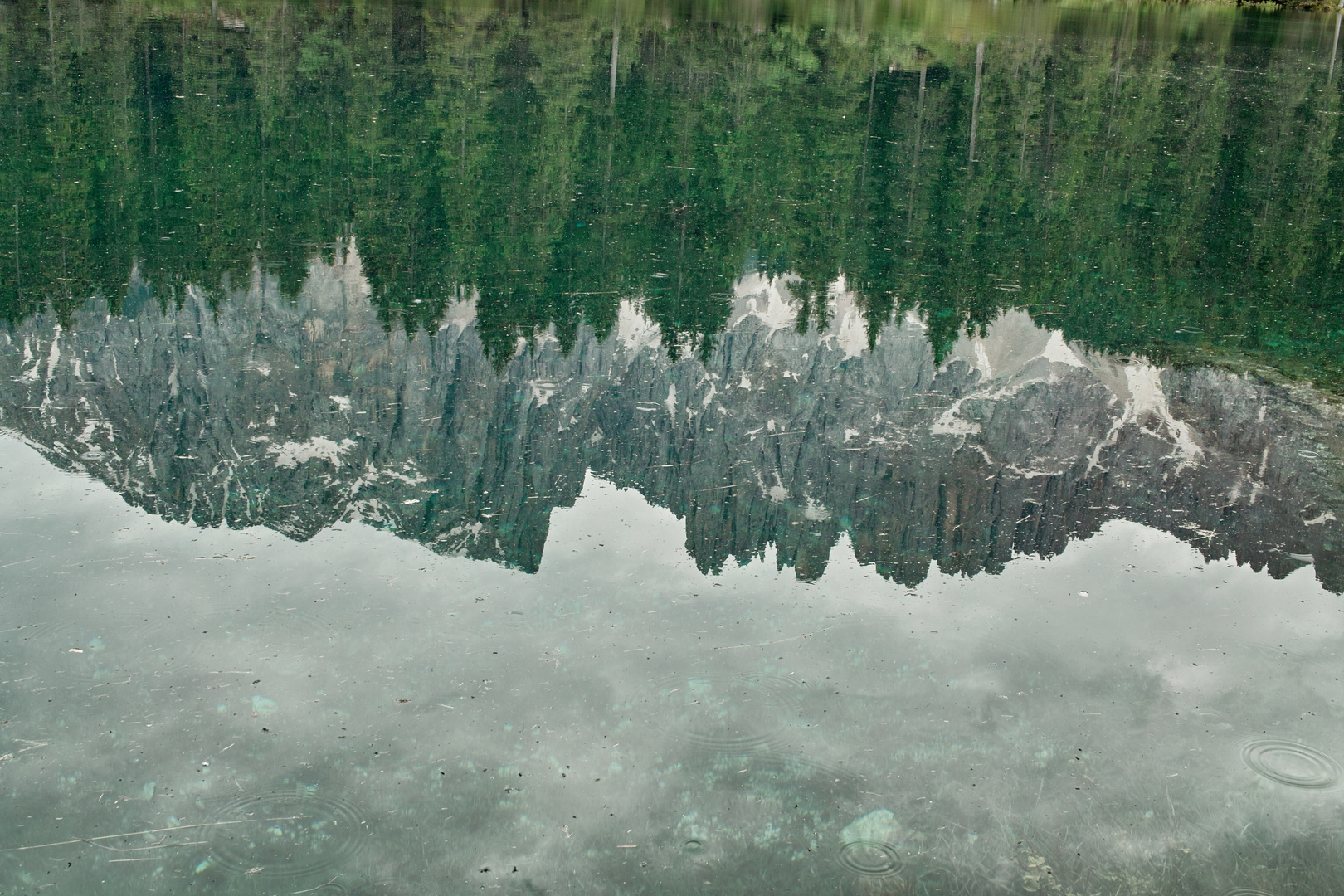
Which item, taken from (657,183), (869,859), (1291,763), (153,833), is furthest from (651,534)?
(657,183)

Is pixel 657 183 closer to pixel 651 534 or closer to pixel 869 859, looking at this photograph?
pixel 651 534

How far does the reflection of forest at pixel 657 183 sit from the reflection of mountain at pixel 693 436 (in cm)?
73

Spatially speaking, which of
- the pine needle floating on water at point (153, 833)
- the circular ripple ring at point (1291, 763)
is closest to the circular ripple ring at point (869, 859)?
the circular ripple ring at point (1291, 763)

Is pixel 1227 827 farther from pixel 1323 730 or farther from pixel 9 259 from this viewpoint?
pixel 9 259

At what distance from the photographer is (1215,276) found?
12695mm

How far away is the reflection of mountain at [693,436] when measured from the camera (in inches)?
278

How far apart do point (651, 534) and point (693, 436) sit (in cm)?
140

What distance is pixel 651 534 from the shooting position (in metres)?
6.94

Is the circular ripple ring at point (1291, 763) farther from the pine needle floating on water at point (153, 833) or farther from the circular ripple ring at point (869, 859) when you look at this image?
the pine needle floating on water at point (153, 833)

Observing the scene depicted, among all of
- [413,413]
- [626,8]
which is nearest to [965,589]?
[413,413]

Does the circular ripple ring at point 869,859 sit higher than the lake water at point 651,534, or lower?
lower

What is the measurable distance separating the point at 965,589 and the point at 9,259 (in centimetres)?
912

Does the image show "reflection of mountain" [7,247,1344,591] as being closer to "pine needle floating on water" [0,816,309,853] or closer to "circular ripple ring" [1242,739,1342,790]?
"circular ripple ring" [1242,739,1342,790]

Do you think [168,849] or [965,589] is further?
[965,589]
